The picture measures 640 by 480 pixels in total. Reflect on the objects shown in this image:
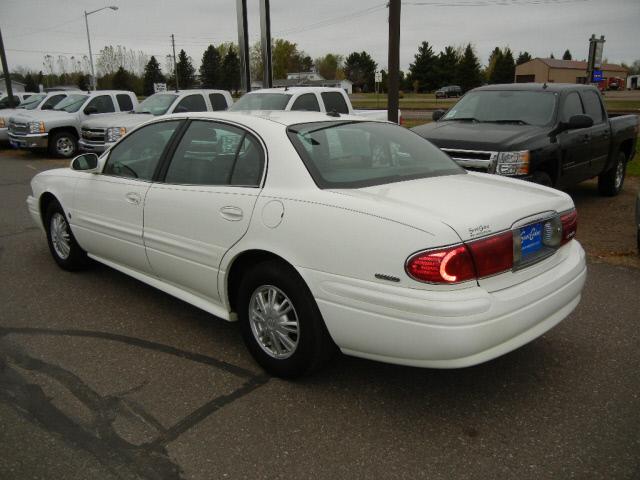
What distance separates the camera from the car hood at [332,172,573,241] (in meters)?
2.80

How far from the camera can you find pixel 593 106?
886 cm

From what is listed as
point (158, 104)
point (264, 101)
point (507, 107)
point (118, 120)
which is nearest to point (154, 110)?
point (158, 104)

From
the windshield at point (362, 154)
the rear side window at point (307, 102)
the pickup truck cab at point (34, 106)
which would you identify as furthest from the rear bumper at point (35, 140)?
the windshield at point (362, 154)

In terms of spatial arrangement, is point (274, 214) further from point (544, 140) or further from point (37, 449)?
point (544, 140)

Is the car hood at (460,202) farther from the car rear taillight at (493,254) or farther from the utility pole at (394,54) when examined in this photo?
the utility pole at (394,54)

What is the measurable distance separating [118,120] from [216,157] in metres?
11.8

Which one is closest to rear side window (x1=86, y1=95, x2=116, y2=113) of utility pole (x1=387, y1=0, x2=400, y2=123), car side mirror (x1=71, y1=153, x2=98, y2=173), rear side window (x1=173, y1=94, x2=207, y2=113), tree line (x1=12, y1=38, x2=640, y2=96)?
rear side window (x1=173, y1=94, x2=207, y2=113)

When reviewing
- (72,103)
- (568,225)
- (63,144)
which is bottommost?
(63,144)

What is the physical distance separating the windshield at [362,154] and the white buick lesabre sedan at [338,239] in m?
0.01

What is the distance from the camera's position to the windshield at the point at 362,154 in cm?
340

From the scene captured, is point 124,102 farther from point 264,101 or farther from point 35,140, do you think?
point 264,101

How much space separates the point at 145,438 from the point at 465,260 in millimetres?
1797

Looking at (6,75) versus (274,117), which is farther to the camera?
(6,75)

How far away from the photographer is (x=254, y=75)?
324 ft
